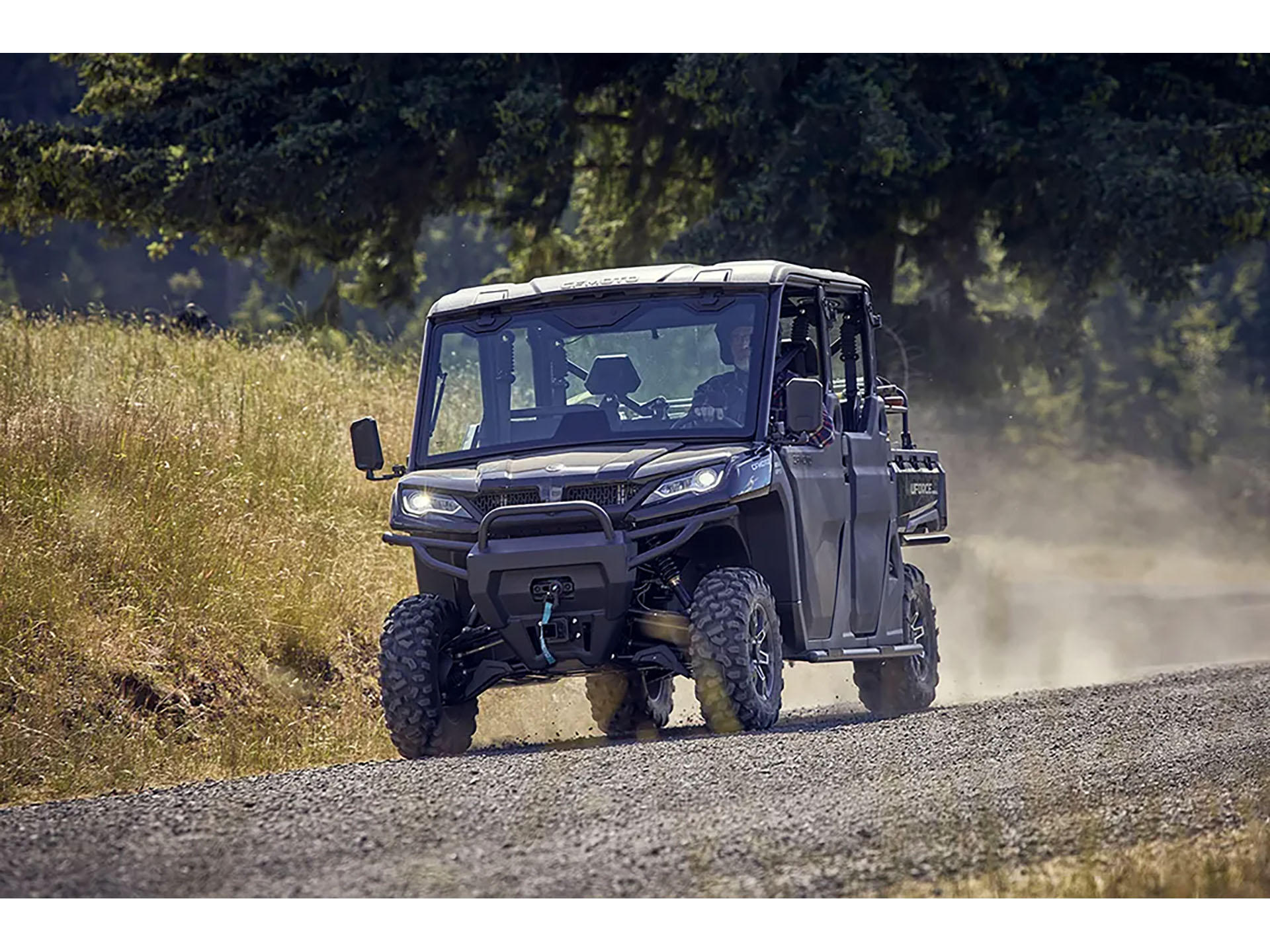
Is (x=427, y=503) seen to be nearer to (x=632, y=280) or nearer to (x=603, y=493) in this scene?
(x=603, y=493)

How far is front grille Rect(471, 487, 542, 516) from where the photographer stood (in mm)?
9406

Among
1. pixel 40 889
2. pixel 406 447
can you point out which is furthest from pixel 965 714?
pixel 406 447

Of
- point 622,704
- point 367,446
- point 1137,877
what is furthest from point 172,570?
point 1137,877

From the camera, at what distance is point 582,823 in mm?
6555

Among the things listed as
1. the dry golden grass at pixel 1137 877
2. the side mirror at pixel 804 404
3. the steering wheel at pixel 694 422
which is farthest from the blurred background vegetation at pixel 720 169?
the dry golden grass at pixel 1137 877

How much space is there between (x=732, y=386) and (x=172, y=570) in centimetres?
425

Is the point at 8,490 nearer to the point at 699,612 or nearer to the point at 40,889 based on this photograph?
the point at 699,612

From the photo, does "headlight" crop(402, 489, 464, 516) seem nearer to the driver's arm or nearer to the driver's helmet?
the driver's arm

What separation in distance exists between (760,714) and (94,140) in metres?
13.8

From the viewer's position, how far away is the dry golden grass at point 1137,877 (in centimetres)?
564

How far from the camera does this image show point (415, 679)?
31.4 ft

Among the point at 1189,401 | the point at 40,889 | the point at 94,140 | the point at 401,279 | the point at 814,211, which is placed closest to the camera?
the point at 40,889

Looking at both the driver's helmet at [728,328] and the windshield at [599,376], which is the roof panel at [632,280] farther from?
the driver's helmet at [728,328]

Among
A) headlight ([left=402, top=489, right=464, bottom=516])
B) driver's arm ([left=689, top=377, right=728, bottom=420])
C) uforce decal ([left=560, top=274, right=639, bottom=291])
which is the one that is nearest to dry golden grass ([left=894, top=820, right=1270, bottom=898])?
driver's arm ([left=689, top=377, right=728, bottom=420])
